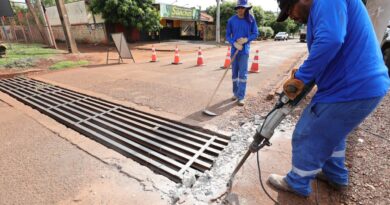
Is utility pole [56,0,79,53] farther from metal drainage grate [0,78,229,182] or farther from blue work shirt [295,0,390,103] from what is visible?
blue work shirt [295,0,390,103]

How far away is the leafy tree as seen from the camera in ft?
49.0

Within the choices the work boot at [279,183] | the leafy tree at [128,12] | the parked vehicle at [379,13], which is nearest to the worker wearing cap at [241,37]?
the parked vehicle at [379,13]

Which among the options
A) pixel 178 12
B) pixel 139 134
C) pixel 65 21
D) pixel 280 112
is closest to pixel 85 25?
pixel 178 12

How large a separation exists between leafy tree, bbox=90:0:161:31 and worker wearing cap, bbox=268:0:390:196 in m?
15.7

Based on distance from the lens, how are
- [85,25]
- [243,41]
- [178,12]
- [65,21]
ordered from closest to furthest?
[243,41] < [65,21] < [85,25] < [178,12]

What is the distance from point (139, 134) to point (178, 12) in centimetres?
2042

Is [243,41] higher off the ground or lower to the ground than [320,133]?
higher

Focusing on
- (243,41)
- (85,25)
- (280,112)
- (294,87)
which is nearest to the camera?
(294,87)

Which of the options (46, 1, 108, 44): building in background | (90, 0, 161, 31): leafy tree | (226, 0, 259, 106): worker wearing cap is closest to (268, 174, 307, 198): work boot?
(226, 0, 259, 106): worker wearing cap

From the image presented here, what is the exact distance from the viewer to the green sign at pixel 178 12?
758 inches

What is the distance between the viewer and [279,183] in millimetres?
1905

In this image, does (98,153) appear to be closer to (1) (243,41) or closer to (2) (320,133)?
(2) (320,133)

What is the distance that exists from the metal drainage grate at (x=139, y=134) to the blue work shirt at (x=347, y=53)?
144cm

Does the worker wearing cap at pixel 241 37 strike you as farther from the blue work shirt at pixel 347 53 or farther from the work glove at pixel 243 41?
the blue work shirt at pixel 347 53
